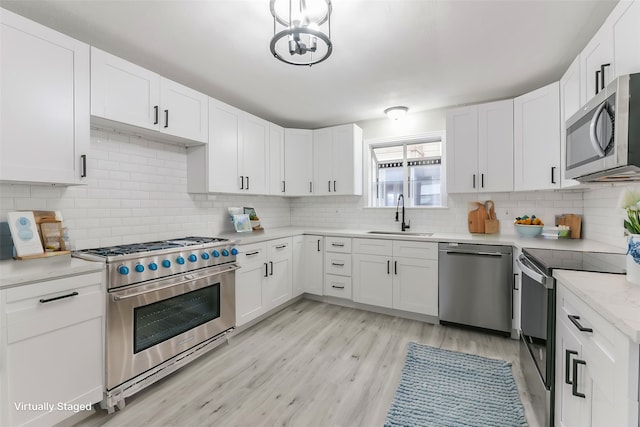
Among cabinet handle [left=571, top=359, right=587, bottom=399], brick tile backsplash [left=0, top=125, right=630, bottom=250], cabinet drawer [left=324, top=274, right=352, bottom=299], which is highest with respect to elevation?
brick tile backsplash [left=0, top=125, right=630, bottom=250]

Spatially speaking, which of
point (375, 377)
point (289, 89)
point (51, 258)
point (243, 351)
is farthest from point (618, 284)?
point (51, 258)

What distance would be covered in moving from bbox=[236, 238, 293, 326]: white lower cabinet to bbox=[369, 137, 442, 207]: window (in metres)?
1.60

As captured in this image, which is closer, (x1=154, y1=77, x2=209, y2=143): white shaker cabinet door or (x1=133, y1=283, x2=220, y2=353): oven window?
(x1=133, y1=283, x2=220, y2=353): oven window

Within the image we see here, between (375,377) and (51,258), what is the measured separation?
2.44 m

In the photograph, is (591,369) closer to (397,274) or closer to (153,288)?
(397,274)

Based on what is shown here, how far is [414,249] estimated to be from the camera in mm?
3186

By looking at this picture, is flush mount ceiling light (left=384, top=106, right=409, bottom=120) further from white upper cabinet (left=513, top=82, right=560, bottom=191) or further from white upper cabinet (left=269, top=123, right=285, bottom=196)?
white upper cabinet (left=269, top=123, right=285, bottom=196)

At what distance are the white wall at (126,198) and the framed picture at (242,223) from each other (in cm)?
24

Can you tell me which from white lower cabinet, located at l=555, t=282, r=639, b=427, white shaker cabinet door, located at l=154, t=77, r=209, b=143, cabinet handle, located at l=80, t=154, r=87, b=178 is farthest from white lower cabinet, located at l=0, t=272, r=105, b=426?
white lower cabinet, located at l=555, t=282, r=639, b=427

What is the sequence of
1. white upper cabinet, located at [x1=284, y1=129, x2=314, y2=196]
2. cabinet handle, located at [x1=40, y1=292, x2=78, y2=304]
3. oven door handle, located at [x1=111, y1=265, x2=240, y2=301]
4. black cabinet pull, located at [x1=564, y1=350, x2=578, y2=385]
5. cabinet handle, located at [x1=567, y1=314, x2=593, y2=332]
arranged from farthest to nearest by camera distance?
1. white upper cabinet, located at [x1=284, y1=129, x2=314, y2=196]
2. oven door handle, located at [x1=111, y1=265, x2=240, y2=301]
3. cabinet handle, located at [x1=40, y1=292, x2=78, y2=304]
4. black cabinet pull, located at [x1=564, y1=350, x2=578, y2=385]
5. cabinet handle, located at [x1=567, y1=314, x2=593, y2=332]

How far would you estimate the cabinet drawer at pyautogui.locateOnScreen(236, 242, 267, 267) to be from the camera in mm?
2883

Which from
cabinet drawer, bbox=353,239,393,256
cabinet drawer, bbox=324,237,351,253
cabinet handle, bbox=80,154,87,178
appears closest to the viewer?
cabinet handle, bbox=80,154,87,178

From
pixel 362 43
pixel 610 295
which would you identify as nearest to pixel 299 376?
pixel 610 295

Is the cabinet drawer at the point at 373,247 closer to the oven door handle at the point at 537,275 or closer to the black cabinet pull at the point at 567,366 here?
the oven door handle at the point at 537,275
